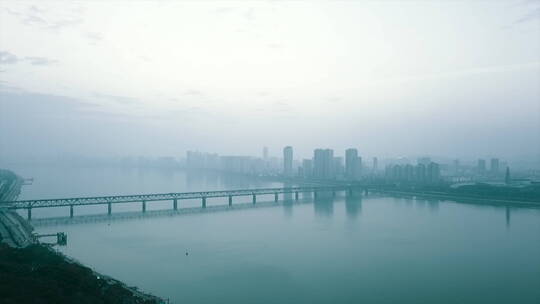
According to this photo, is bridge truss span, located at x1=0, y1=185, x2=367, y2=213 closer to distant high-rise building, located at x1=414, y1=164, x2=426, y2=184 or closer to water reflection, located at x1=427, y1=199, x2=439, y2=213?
water reflection, located at x1=427, y1=199, x2=439, y2=213

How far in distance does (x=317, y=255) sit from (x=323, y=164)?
22951mm

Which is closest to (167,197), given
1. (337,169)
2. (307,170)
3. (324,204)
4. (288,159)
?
(324,204)

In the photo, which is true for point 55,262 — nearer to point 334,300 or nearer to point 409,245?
point 334,300

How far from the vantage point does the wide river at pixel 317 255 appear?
20.0ft

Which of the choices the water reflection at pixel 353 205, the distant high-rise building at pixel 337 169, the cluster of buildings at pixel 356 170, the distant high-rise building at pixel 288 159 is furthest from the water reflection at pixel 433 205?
the distant high-rise building at pixel 288 159

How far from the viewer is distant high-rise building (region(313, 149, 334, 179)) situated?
100 ft

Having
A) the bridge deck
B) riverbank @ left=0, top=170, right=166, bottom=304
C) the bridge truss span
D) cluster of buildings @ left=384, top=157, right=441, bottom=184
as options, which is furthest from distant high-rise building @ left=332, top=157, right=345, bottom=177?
riverbank @ left=0, top=170, right=166, bottom=304

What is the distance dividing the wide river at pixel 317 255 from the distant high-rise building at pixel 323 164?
1645cm

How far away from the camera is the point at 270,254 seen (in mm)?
8297

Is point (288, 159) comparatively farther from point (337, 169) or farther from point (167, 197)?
point (167, 197)

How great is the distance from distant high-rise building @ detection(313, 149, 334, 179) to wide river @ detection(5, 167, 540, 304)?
16.5 meters

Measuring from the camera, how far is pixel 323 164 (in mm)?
30906

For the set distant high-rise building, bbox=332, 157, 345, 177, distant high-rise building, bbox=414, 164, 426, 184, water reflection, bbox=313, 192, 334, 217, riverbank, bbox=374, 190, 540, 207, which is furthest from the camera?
distant high-rise building, bbox=332, 157, 345, 177

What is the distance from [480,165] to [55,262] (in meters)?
37.3
